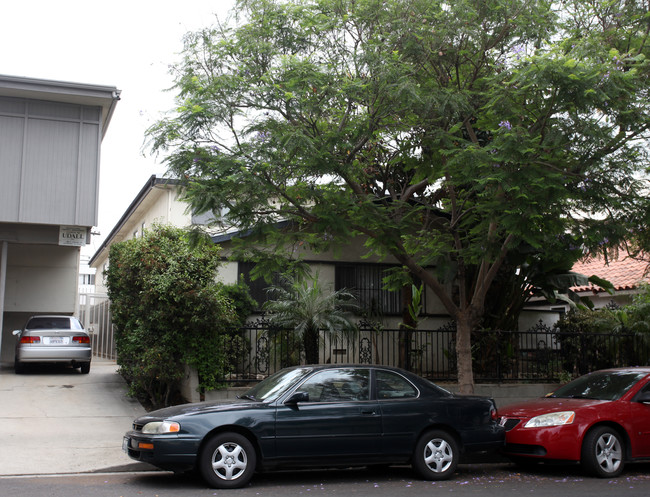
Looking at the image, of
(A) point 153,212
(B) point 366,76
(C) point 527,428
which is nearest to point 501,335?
(C) point 527,428

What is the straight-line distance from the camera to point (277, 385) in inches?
335

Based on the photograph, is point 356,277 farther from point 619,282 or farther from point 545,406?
point 619,282

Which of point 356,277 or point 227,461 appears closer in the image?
point 227,461

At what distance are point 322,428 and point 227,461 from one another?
1.17 meters

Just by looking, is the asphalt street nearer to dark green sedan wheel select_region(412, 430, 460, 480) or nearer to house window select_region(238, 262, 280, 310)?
dark green sedan wheel select_region(412, 430, 460, 480)

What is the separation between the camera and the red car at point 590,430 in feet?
28.4

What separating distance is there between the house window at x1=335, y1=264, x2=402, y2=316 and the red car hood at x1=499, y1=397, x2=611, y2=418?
22.0 ft

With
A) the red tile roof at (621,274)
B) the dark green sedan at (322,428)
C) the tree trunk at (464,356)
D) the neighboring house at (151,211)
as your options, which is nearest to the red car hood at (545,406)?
the dark green sedan at (322,428)

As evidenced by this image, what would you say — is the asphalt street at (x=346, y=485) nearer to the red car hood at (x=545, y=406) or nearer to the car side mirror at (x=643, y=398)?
the red car hood at (x=545, y=406)

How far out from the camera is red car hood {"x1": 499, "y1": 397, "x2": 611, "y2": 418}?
29.7 ft

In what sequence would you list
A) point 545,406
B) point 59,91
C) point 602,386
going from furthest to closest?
point 59,91 → point 602,386 → point 545,406

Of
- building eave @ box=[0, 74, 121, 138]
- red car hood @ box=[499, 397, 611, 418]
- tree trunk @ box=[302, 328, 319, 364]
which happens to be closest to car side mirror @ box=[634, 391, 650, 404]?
red car hood @ box=[499, 397, 611, 418]

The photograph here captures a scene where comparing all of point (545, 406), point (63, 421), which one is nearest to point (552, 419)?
point (545, 406)

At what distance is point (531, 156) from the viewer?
29.8 ft
